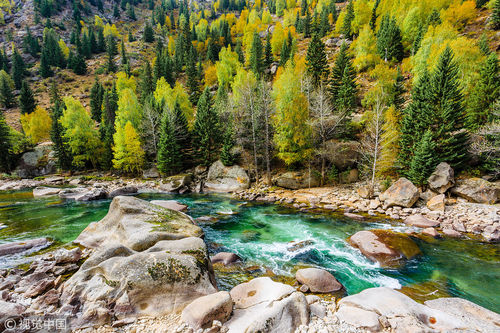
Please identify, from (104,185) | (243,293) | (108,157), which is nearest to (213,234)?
(243,293)

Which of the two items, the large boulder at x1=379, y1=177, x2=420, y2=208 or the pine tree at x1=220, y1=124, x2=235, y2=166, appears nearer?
the large boulder at x1=379, y1=177, x2=420, y2=208

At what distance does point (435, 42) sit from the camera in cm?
2872

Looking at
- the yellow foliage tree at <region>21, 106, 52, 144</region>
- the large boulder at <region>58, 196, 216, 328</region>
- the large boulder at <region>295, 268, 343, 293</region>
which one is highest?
the yellow foliage tree at <region>21, 106, 52, 144</region>

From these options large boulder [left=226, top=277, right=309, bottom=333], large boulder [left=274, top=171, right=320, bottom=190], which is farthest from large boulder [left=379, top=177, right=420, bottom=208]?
large boulder [left=226, top=277, right=309, bottom=333]

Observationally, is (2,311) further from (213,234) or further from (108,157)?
(108,157)

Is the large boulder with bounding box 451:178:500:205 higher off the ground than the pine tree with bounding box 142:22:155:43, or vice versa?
the pine tree with bounding box 142:22:155:43

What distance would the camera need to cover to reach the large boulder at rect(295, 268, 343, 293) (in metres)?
6.81

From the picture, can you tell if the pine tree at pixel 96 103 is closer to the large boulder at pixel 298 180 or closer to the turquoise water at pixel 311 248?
the turquoise water at pixel 311 248

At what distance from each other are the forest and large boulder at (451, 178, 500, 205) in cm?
163

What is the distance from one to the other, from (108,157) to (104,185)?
10.1 metres

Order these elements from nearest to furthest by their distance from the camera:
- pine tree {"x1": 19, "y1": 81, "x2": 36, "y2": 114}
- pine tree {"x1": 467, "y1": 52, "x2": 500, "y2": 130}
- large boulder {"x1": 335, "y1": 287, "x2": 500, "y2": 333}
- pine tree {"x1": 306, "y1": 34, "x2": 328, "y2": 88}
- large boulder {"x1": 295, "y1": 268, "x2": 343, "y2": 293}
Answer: large boulder {"x1": 335, "y1": 287, "x2": 500, "y2": 333} → large boulder {"x1": 295, "y1": 268, "x2": 343, "y2": 293} → pine tree {"x1": 467, "y1": 52, "x2": 500, "y2": 130} → pine tree {"x1": 306, "y1": 34, "x2": 328, "y2": 88} → pine tree {"x1": 19, "y1": 81, "x2": 36, "y2": 114}

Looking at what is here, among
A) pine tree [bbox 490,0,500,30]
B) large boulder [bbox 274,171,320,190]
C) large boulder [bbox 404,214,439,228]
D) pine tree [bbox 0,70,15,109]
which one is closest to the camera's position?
large boulder [bbox 404,214,439,228]

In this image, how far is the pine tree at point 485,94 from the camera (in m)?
18.9

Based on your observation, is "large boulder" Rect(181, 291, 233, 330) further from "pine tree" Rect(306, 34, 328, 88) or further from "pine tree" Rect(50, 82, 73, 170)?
"pine tree" Rect(50, 82, 73, 170)
